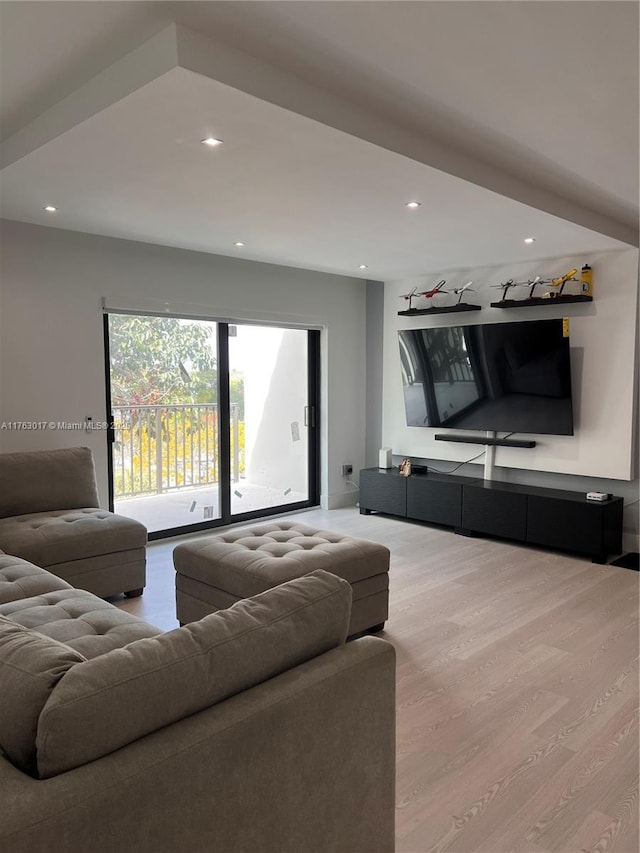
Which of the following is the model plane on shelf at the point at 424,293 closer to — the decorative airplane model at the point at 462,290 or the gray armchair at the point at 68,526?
the decorative airplane model at the point at 462,290

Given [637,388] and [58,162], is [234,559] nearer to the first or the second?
[58,162]

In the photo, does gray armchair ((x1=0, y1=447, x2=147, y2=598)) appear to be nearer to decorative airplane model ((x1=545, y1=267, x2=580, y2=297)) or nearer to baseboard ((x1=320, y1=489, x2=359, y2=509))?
baseboard ((x1=320, y1=489, x2=359, y2=509))

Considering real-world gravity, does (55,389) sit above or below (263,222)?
below

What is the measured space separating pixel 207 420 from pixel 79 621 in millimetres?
3402

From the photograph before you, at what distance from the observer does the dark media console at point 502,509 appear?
4.72 metres

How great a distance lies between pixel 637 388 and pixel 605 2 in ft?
11.3

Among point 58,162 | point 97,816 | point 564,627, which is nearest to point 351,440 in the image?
point 564,627

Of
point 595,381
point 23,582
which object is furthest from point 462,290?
point 23,582

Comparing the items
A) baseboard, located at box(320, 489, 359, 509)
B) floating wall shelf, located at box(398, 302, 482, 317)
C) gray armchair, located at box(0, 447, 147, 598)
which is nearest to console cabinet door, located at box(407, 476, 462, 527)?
baseboard, located at box(320, 489, 359, 509)

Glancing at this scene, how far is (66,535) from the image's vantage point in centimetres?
356

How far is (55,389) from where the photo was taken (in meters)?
4.47

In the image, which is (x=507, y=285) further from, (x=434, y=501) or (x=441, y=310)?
(x=434, y=501)

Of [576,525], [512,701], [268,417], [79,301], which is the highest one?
[79,301]

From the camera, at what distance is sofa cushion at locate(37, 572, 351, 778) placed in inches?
46.0
